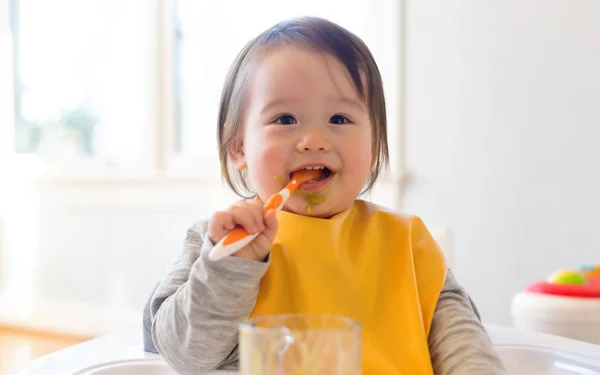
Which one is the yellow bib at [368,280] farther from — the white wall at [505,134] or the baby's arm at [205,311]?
the white wall at [505,134]

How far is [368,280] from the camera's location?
72 cm

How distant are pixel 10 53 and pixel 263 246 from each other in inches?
92.3

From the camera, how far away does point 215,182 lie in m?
2.09

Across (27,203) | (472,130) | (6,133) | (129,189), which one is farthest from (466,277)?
(6,133)

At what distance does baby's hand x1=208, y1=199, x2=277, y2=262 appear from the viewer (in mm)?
577

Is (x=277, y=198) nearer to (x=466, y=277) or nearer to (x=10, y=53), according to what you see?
(x=466, y=277)

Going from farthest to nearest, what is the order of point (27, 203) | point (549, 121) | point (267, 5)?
1. point (27, 203)
2. point (267, 5)
3. point (549, 121)

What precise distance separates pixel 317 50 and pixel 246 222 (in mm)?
256

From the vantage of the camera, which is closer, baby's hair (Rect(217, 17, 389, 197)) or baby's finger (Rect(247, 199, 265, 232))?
baby's finger (Rect(247, 199, 265, 232))

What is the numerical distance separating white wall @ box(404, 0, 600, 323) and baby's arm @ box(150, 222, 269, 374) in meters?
1.02

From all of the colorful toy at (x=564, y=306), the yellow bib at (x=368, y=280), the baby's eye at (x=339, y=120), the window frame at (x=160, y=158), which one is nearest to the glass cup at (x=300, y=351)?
the yellow bib at (x=368, y=280)

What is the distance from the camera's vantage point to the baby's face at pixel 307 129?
0.71 meters

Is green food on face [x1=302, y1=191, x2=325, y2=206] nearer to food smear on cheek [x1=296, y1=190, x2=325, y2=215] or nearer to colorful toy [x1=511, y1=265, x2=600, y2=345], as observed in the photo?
food smear on cheek [x1=296, y1=190, x2=325, y2=215]

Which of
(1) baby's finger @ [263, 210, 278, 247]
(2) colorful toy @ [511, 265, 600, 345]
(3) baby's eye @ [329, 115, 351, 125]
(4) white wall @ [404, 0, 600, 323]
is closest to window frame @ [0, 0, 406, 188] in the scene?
(4) white wall @ [404, 0, 600, 323]
